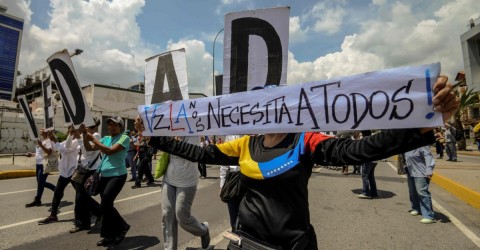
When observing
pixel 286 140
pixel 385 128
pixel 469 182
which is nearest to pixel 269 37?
pixel 286 140

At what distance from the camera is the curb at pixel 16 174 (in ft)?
40.4

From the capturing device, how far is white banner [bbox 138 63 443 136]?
1.75 m

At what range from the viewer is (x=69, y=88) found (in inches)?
172

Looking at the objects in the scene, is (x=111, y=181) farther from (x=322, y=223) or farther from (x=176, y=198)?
(x=322, y=223)

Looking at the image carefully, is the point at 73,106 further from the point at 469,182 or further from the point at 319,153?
the point at 469,182

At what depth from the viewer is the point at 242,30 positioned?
3.34 m

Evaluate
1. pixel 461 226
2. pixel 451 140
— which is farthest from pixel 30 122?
pixel 451 140

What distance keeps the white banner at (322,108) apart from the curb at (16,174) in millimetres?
12764

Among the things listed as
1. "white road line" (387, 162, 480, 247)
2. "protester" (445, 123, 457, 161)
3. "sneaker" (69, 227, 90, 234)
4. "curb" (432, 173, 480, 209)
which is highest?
"protester" (445, 123, 457, 161)

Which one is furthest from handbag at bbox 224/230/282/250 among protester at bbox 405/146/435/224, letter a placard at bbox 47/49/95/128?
protester at bbox 405/146/435/224

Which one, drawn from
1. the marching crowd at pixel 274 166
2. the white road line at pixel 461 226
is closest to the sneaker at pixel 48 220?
the marching crowd at pixel 274 166

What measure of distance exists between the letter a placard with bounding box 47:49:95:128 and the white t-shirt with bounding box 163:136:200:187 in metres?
1.15

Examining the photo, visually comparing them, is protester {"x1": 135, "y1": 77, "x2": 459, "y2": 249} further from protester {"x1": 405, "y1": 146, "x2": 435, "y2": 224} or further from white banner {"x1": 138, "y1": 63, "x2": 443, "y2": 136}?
protester {"x1": 405, "y1": 146, "x2": 435, "y2": 224}

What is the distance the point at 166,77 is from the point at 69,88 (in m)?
1.65
